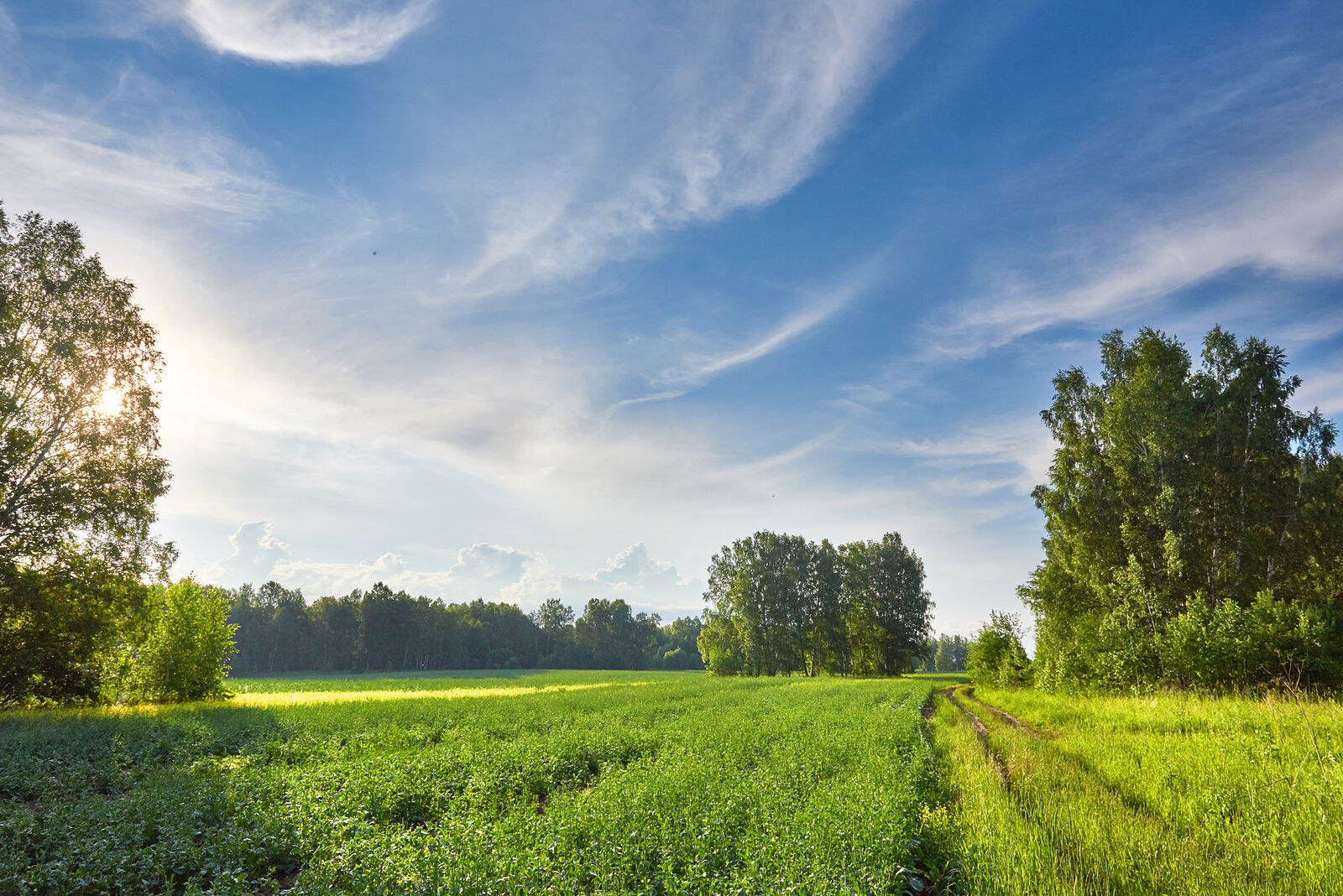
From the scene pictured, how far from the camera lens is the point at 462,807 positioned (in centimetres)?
1094

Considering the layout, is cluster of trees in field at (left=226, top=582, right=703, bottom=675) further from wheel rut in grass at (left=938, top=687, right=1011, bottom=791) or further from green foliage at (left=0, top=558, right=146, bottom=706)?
wheel rut in grass at (left=938, top=687, right=1011, bottom=791)

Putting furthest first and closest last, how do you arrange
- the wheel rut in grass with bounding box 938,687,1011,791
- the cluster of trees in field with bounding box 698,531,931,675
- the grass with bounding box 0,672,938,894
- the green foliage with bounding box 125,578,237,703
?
the cluster of trees in field with bounding box 698,531,931,675
the green foliage with bounding box 125,578,237,703
the wheel rut in grass with bounding box 938,687,1011,791
the grass with bounding box 0,672,938,894

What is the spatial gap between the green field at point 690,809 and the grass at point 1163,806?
5 cm

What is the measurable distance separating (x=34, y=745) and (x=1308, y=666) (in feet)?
143

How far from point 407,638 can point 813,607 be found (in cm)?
9461

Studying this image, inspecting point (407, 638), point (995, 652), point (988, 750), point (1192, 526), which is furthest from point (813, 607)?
point (407, 638)

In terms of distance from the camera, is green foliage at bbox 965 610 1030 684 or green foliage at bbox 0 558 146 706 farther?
green foliage at bbox 965 610 1030 684

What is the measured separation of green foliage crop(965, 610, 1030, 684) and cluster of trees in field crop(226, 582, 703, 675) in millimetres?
109209

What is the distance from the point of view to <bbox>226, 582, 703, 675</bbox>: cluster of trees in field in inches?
4835

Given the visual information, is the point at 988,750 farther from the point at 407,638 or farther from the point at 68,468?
the point at 407,638

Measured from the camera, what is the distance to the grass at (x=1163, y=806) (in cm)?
684

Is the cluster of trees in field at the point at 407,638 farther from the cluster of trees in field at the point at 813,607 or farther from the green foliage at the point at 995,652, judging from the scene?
the green foliage at the point at 995,652

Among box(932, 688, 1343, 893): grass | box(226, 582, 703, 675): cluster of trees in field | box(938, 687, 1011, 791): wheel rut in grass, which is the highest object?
box(932, 688, 1343, 893): grass

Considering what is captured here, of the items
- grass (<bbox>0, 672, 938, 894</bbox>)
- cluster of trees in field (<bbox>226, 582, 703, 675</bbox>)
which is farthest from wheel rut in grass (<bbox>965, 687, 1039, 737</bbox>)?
cluster of trees in field (<bbox>226, 582, 703, 675</bbox>)
